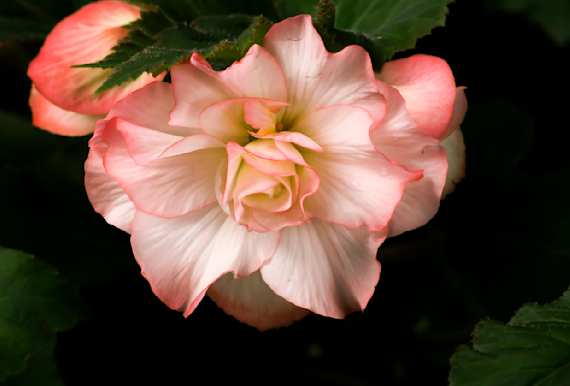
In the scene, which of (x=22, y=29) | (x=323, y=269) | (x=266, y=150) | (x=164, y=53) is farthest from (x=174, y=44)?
(x=22, y=29)

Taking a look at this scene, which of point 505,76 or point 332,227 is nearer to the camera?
point 332,227

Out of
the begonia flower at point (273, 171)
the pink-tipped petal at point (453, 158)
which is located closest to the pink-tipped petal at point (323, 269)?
the begonia flower at point (273, 171)

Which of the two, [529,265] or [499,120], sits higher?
[499,120]

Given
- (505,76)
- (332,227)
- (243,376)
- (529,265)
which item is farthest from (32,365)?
(505,76)

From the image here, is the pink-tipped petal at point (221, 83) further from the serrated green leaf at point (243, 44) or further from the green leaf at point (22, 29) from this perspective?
the green leaf at point (22, 29)

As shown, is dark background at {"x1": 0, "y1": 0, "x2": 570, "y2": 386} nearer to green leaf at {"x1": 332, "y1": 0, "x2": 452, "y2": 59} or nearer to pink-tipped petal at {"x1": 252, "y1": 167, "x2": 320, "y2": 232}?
green leaf at {"x1": 332, "y1": 0, "x2": 452, "y2": 59}

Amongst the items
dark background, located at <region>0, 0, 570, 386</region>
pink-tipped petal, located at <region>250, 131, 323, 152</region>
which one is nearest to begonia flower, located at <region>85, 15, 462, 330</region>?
pink-tipped petal, located at <region>250, 131, 323, 152</region>

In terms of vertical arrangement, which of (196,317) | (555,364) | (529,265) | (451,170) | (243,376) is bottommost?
(243,376)

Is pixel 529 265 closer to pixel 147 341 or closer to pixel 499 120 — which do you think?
pixel 499 120
